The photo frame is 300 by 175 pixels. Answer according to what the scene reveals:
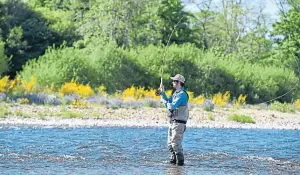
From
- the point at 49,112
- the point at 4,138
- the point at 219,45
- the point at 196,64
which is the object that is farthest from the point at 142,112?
the point at 219,45

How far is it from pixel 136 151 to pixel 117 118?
8.94m

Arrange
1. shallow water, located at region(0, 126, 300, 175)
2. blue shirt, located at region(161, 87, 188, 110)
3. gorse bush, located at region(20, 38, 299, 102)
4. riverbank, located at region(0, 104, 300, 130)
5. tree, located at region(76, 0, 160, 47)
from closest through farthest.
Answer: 1. blue shirt, located at region(161, 87, 188, 110)
2. shallow water, located at region(0, 126, 300, 175)
3. riverbank, located at region(0, 104, 300, 130)
4. gorse bush, located at region(20, 38, 299, 102)
5. tree, located at region(76, 0, 160, 47)

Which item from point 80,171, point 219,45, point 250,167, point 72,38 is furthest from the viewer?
point 219,45

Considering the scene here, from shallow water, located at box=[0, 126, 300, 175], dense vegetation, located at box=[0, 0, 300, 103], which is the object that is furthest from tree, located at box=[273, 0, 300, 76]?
shallow water, located at box=[0, 126, 300, 175]

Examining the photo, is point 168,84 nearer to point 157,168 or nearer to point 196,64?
point 196,64

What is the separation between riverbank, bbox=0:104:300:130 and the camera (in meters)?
22.4

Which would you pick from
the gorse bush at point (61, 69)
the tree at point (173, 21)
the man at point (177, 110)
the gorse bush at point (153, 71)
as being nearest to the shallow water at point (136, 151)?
the man at point (177, 110)

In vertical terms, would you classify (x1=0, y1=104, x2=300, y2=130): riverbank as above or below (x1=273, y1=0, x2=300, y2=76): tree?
below

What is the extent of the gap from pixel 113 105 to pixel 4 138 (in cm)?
1014

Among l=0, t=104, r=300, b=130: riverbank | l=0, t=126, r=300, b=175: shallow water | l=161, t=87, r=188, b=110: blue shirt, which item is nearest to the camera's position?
l=161, t=87, r=188, b=110: blue shirt

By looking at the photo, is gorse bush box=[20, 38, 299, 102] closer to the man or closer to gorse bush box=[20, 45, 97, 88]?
gorse bush box=[20, 45, 97, 88]

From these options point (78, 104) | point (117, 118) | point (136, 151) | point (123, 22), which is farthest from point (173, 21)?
point (136, 151)

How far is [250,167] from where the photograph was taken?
13445 millimetres

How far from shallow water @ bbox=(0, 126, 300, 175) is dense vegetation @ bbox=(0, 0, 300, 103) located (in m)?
13.0
